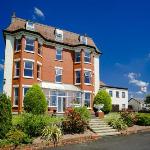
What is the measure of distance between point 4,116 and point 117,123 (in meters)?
11.9

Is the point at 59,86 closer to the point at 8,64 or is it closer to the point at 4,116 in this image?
the point at 8,64

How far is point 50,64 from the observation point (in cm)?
3656

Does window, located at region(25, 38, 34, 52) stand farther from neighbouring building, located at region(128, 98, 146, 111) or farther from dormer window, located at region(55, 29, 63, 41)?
neighbouring building, located at region(128, 98, 146, 111)

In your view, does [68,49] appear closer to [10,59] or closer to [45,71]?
[45,71]

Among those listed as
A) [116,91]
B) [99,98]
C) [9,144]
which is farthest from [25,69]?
[116,91]

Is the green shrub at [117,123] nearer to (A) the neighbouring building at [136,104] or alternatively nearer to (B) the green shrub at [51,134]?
(B) the green shrub at [51,134]

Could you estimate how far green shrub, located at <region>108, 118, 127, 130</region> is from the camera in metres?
24.6

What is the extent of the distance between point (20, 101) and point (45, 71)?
645 cm

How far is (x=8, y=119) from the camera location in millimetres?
17938

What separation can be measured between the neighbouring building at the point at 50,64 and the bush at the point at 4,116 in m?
13.3

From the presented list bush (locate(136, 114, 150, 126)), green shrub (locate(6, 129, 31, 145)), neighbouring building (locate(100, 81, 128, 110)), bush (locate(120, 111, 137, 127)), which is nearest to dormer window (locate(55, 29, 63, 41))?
bush (locate(120, 111, 137, 127))

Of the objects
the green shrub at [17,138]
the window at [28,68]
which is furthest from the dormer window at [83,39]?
the green shrub at [17,138]

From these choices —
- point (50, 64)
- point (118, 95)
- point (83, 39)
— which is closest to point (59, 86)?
point (50, 64)

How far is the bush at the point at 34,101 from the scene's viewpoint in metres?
29.0
